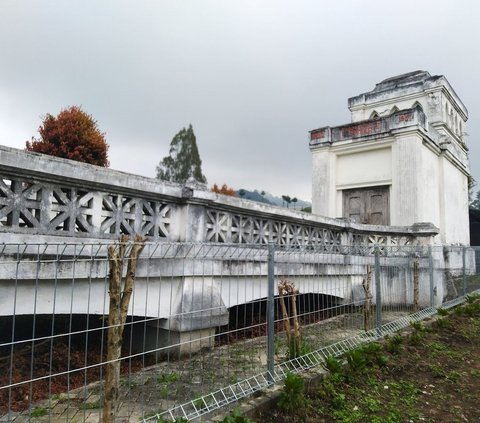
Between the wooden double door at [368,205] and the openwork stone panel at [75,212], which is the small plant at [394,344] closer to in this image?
the openwork stone panel at [75,212]

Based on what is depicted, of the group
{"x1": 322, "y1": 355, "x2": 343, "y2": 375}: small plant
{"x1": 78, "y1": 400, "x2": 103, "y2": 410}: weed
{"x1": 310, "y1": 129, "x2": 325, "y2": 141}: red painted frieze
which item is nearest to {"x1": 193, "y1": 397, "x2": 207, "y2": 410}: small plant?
{"x1": 78, "y1": 400, "x2": 103, "y2": 410}: weed

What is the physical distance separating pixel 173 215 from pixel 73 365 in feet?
6.65

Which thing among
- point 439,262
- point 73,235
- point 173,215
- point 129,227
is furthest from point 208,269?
point 439,262

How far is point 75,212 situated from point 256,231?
292 cm

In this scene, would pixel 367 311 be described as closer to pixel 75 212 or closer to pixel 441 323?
pixel 441 323

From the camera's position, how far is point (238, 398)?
343 cm

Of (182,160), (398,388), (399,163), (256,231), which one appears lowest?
(398,388)

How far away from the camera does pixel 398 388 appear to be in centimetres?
430

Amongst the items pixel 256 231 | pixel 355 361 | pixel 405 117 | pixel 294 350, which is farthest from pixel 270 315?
pixel 405 117

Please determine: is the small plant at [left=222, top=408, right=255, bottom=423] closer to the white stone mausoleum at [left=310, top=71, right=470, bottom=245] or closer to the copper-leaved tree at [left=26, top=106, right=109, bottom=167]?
the white stone mausoleum at [left=310, top=71, right=470, bottom=245]

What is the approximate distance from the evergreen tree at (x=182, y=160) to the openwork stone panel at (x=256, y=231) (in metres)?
25.5

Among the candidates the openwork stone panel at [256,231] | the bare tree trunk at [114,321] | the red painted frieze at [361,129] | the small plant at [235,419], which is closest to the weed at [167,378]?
the small plant at [235,419]

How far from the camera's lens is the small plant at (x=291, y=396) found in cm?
346

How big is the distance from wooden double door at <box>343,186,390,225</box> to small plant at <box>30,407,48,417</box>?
37.4 ft
